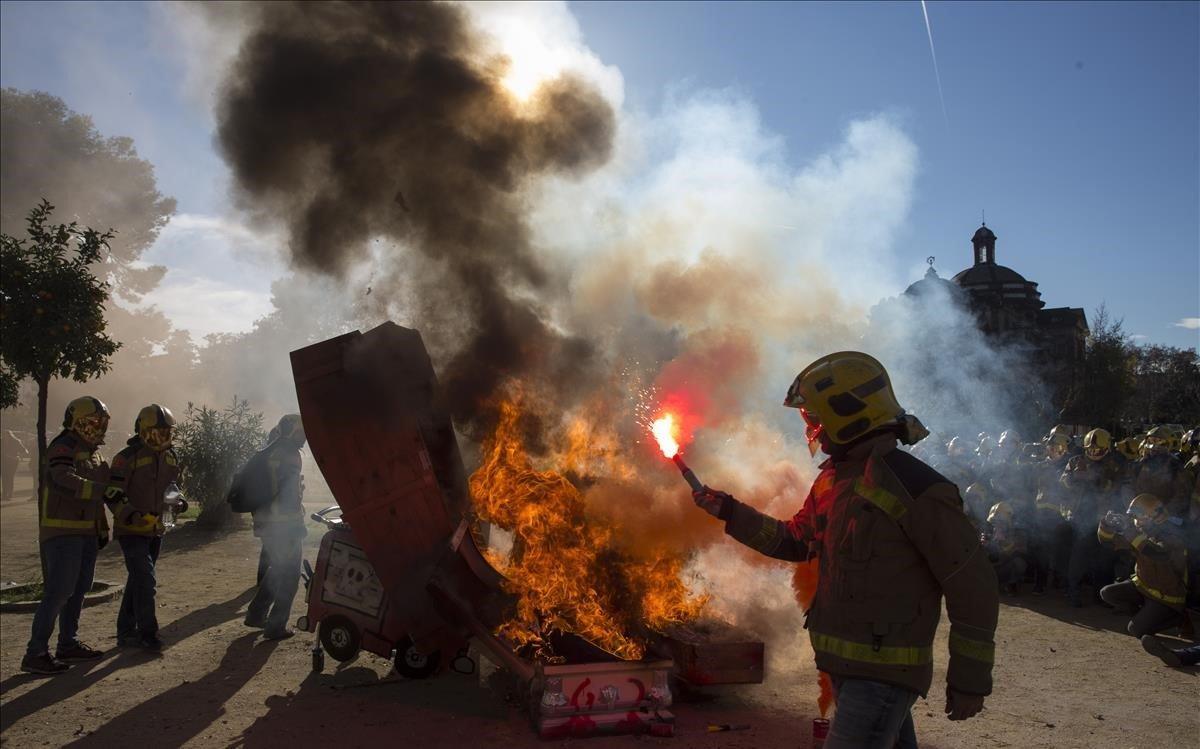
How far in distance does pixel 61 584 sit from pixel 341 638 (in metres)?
2.25

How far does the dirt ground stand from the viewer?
5117 mm

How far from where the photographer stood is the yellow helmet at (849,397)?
310 cm

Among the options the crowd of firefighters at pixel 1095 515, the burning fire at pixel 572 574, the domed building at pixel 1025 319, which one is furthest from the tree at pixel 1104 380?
the burning fire at pixel 572 574

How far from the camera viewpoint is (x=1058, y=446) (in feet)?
34.7

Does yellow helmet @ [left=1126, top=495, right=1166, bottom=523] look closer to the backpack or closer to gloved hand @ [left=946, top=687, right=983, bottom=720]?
gloved hand @ [left=946, top=687, right=983, bottom=720]

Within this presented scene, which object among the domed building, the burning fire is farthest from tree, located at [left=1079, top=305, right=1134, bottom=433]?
the burning fire

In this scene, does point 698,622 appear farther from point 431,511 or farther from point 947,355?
point 947,355

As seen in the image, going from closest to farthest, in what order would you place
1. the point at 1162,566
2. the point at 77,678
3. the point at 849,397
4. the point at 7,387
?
the point at 849,397, the point at 77,678, the point at 1162,566, the point at 7,387

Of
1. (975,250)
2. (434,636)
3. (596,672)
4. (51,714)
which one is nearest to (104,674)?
(51,714)

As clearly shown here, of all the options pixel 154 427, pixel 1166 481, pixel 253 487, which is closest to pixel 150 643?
pixel 253 487

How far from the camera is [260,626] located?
7.89 metres

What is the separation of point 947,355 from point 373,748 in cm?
1398

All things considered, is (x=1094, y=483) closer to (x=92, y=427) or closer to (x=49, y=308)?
(x=92, y=427)

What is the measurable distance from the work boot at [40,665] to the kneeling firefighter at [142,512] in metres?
0.75
